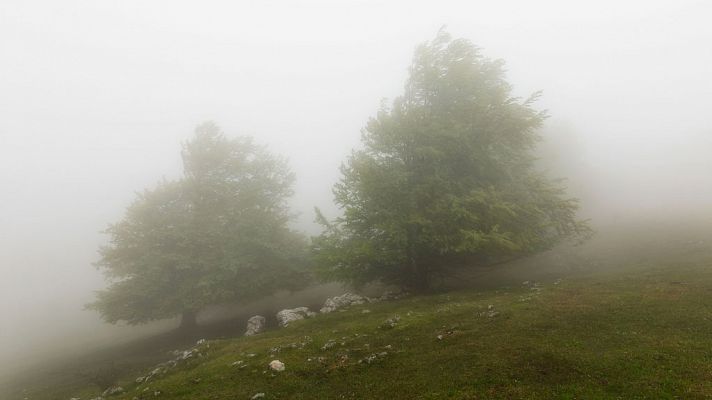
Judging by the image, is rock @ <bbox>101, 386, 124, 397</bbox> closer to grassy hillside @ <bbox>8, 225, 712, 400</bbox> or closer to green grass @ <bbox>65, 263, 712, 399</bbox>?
grassy hillside @ <bbox>8, 225, 712, 400</bbox>

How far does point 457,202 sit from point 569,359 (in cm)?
1283

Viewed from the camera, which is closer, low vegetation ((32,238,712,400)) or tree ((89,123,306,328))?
low vegetation ((32,238,712,400))

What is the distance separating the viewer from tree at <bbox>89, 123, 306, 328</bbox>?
106ft

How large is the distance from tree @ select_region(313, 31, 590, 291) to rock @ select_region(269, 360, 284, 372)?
10.9 m

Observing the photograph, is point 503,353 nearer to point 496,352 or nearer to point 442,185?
point 496,352

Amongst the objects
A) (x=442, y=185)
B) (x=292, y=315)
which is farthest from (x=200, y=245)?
(x=442, y=185)

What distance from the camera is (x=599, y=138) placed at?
509 ft

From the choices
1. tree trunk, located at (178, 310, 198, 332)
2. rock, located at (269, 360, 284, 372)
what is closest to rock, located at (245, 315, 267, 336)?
tree trunk, located at (178, 310, 198, 332)

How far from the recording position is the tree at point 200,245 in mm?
32344

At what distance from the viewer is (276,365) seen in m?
15.7

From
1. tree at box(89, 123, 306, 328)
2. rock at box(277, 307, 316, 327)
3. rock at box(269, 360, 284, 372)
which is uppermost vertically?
tree at box(89, 123, 306, 328)

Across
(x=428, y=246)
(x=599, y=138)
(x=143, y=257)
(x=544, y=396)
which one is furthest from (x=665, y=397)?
(x=599, y=138)

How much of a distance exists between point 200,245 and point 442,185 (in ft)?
74.8

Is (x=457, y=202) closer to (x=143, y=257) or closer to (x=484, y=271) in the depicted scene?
(x=484, y=271)
